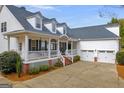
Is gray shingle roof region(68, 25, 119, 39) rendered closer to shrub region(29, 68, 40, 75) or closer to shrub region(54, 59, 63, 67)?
shrub region(54, 59, 63, 67)

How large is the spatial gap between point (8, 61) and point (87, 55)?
13.8 meters

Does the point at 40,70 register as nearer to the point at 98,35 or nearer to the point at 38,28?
the point at 38,28

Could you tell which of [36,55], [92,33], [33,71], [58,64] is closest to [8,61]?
[33,71]

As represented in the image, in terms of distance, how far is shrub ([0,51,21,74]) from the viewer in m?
15.8

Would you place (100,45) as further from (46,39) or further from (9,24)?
(9,24)

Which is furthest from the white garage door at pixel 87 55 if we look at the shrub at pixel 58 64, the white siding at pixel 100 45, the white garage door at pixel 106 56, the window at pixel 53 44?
the shrub at pixel 58 64

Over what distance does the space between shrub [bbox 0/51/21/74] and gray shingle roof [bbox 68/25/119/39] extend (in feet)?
45.5

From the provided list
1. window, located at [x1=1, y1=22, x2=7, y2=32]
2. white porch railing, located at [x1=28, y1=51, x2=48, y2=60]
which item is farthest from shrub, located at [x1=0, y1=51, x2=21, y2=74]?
window, located at [x1=1, y1=22, x2=7, y2=32]

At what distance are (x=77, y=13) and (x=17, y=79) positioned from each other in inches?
687

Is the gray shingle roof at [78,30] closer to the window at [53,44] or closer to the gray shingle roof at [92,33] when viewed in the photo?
the gray shingle roof at [92,33]

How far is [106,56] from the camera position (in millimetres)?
24828

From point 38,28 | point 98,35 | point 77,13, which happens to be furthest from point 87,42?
point 38,28
